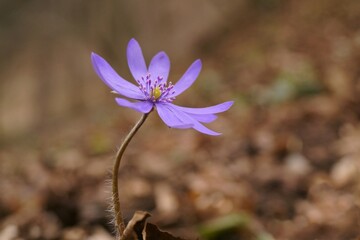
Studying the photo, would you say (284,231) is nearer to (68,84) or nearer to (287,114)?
(287,114)

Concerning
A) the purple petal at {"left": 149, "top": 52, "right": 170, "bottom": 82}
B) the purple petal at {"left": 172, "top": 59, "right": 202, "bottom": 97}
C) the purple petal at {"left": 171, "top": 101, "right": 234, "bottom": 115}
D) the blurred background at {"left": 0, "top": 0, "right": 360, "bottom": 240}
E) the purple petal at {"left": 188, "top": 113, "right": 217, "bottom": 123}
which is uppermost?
the blurred background at {"left": 0, "top": 0, "right": 360, "bottom": 240}

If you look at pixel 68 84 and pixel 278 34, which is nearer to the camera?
pixel 68 84

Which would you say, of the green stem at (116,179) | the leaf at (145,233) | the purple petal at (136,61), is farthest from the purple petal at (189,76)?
the leaf at (145,233)

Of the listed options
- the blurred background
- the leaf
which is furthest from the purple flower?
the blurred background

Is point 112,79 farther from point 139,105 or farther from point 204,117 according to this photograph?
point 204,117

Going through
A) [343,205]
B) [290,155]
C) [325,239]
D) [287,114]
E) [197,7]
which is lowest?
[325,239]

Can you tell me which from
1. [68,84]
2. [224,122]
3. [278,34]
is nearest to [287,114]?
[224,122]

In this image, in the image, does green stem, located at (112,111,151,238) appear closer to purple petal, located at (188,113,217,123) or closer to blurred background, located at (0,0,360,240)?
purple petal, located at (188,113,217,123)

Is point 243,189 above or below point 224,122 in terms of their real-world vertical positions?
below
